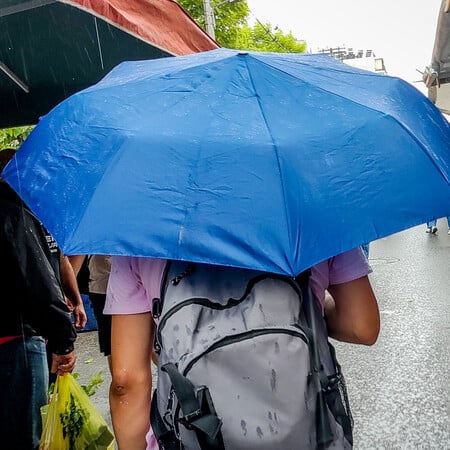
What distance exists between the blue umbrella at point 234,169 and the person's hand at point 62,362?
3.66ft

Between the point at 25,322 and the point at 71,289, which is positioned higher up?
the point at 25,322

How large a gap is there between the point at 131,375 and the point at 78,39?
1.82 meters

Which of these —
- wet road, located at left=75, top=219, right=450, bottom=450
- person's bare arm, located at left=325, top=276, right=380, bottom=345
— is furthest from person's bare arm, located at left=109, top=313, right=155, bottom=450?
wet road, located at left=75, top=219, right=450, bottom=450

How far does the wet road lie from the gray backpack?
2598 millimetres

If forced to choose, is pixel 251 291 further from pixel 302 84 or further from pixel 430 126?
pixel 430 126

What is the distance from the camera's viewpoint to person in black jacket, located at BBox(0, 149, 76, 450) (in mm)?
2373

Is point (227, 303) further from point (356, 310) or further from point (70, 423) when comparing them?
point (70, 423)

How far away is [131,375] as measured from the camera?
1674 mm

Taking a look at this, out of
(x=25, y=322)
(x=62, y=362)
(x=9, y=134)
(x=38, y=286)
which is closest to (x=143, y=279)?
(x=38, y=286)

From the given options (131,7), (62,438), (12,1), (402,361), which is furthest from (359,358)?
(12,1)

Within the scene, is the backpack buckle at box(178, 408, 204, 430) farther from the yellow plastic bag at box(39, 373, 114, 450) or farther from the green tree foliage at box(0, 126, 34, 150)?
the green tree foliage at box(0, 126, 34, 150)

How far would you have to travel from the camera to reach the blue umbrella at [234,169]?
145cm

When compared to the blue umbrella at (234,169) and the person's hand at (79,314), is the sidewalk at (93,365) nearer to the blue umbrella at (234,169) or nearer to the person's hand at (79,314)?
the person's hand at (79,314)

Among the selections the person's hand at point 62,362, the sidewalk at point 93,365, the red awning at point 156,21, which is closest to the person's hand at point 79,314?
the sidewalk at point 93,365
